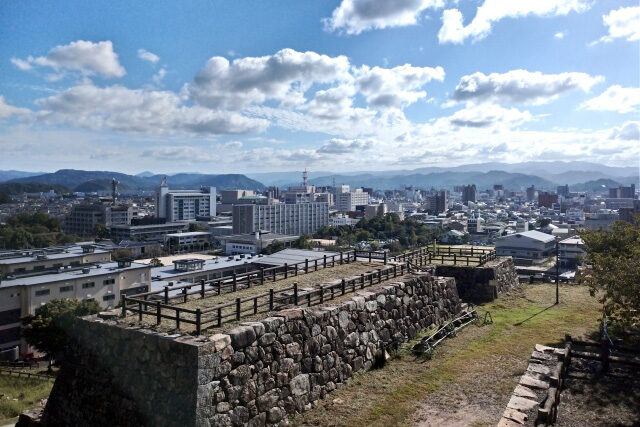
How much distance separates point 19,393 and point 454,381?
19.7 meters

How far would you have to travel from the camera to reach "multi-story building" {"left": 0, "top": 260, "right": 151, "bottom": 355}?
109ft

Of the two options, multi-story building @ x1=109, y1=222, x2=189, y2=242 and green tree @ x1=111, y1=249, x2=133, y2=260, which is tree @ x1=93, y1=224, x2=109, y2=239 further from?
green tree @ x1=111, y1=249, x2=133, y2=260

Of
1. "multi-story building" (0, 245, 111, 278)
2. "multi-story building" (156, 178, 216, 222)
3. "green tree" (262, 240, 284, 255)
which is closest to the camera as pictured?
"multi-story building" (0, 245, 111, 278)

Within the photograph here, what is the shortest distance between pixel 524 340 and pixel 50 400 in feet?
50.5

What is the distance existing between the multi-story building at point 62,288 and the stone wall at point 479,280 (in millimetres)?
21852

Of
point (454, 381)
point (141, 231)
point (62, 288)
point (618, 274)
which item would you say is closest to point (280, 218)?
point (141, 231)

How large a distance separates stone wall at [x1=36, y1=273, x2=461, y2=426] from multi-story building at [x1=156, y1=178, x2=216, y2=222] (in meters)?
142

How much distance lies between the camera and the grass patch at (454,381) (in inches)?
410

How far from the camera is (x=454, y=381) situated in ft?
39.7

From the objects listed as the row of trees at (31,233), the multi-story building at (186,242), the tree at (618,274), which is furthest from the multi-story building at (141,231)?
the tree at (618,274)

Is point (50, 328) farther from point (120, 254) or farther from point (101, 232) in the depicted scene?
point (101, 232)

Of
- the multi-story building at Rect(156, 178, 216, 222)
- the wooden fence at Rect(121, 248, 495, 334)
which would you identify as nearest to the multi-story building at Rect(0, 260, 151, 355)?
the wooden fence at Rect(121, 248, 495, 334)

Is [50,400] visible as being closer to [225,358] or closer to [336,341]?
[225,358]

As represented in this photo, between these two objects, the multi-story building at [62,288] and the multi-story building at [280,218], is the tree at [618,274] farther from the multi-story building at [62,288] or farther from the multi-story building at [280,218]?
the multi-story building at [280,218]
